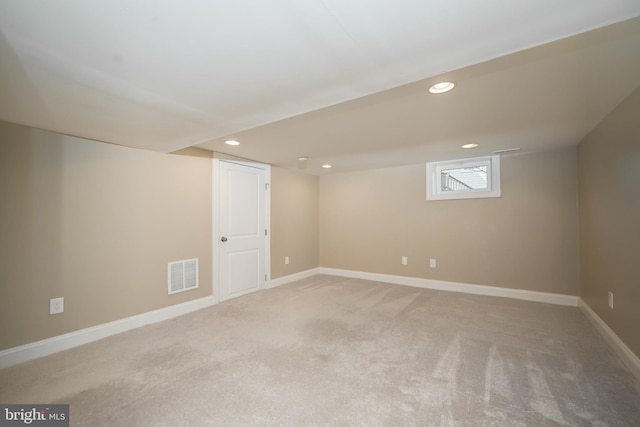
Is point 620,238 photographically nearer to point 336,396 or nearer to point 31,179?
point 336,396

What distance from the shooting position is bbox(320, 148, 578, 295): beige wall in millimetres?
3469

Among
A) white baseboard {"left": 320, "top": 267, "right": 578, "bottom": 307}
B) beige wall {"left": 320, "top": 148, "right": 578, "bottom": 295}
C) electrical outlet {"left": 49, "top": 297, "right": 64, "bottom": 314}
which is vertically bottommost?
white baseboard {"left": 320, "top": 267, "right": 578, "bottom": 307}

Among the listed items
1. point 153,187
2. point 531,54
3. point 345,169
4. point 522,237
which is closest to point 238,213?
point 153,187

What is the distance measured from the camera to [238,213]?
12.9ft

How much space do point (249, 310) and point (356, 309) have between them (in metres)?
1.37

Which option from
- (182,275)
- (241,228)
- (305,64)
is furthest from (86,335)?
(305,64)

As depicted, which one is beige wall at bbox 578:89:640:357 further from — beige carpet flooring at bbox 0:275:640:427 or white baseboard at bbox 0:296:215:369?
white baseboard at bbox 0:296:215:369

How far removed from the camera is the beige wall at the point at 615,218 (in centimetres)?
195

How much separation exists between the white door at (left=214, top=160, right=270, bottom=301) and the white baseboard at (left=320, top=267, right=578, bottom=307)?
1.82m

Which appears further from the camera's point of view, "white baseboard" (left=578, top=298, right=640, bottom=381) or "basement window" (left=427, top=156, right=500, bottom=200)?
"basement window" (left=427, top=156, right=500, bottom=200)

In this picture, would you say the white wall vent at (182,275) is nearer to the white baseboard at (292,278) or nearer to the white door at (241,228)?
the white door at (241,228)

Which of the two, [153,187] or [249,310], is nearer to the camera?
[153,187]

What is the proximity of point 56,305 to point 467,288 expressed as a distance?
495cm

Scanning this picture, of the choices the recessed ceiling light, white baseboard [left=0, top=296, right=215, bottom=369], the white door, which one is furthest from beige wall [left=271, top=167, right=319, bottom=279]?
the recessed ceiling light
